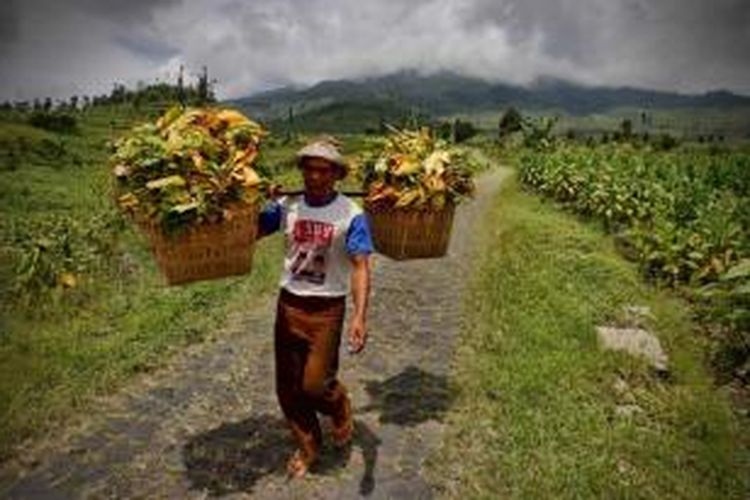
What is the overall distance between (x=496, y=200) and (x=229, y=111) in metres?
26.0

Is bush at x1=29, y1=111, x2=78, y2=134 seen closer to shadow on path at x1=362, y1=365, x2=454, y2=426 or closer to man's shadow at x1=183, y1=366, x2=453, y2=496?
shadow on path at x1=362, y1=365, x2=454, y2=426

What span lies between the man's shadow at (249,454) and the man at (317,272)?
13.5 inches

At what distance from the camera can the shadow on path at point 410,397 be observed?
26.5 feet

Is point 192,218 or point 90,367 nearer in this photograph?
point 192,218

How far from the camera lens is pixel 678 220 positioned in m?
18.2

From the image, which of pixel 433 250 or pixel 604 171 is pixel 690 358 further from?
pixel 604 171

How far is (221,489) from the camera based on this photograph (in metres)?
6.49

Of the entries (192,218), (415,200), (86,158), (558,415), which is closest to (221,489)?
(192,218)

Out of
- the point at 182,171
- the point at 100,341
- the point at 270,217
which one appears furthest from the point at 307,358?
the point at 100,341

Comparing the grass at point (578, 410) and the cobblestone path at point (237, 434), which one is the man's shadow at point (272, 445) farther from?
the grass at point (578, 410)

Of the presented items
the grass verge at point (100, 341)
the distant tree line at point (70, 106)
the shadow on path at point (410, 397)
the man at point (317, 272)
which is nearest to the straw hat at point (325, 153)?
the man at point (317, 272)

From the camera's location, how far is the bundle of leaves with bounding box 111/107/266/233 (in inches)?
231

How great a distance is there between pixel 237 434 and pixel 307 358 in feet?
4.44

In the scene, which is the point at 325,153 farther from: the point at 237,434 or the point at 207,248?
the point at 237,434
